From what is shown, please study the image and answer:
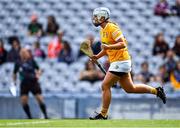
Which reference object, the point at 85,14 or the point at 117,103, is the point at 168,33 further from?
the point at 117,103

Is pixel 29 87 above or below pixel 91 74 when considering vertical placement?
below

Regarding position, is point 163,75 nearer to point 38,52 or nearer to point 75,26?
point 38,52

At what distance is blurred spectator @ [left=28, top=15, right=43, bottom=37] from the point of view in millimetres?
23312

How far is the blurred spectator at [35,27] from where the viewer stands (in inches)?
918

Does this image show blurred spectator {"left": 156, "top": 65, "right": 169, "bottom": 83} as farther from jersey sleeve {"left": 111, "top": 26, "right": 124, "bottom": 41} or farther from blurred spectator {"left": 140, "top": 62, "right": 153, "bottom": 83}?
jersey sleeve {"left": 111, "top": 26, "right": 124, "bottom": 41}

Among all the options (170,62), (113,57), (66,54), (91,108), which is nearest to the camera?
(113,57)

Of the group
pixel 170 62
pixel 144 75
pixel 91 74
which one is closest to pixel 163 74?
pixel 170 62

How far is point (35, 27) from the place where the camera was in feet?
76.8

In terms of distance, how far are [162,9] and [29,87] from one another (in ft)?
19.1

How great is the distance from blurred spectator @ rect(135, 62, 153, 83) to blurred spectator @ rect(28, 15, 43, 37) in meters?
4.37

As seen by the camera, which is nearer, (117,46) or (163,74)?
→ (117,46)

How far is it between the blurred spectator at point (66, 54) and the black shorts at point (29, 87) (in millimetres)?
2731

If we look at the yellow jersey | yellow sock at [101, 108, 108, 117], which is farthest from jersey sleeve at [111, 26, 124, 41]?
yellow sock at [101, 108, 108, 117]

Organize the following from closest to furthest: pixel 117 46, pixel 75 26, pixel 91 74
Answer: pixel 117 46 → pixel 91 74 → pixel 75 26
